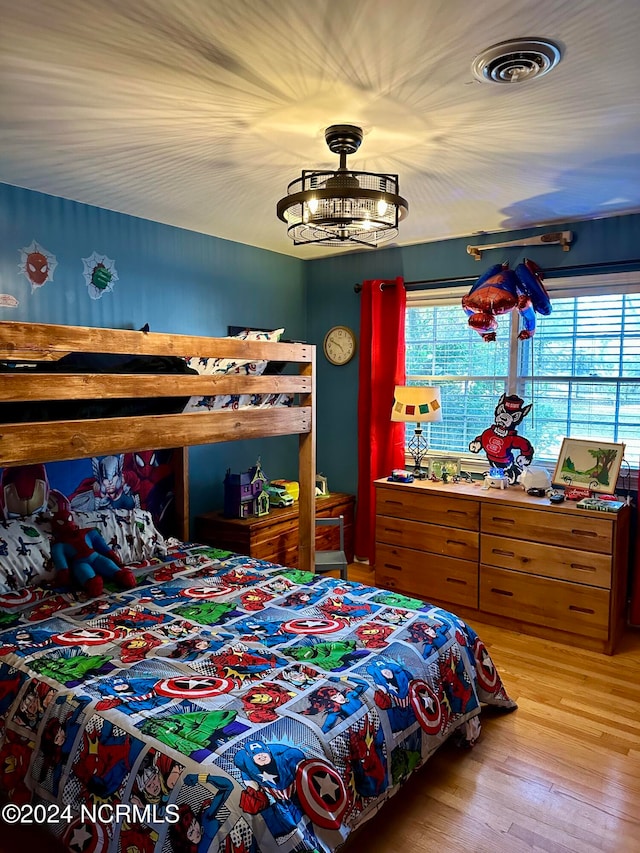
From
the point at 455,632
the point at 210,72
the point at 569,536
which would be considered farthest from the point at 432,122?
the point at 569,536

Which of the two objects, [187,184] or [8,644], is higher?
[187,184]

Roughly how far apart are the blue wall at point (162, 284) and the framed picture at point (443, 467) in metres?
1.26

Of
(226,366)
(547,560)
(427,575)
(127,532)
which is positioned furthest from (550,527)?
(127,532)

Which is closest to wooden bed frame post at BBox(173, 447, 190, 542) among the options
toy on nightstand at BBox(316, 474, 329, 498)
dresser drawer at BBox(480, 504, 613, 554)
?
toy on nightstand at BBox(316, 474, 329, 498)

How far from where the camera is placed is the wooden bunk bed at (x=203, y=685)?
5.10ft

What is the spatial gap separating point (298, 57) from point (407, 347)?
113 inches

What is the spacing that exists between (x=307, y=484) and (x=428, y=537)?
3.09 feet

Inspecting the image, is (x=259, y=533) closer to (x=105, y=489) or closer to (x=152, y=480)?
(x=152, y=480)

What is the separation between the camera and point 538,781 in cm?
221

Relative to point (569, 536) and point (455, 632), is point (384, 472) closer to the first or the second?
point (569, 536)

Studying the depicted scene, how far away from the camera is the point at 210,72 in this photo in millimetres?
1772

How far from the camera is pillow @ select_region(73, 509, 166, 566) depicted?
3.14 m

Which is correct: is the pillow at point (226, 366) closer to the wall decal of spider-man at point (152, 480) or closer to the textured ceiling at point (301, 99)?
the textured ceiling at point (301, 99)

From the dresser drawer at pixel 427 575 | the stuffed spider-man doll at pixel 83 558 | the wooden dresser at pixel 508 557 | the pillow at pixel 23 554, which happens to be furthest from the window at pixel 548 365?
the pillow at pixel 23 554
